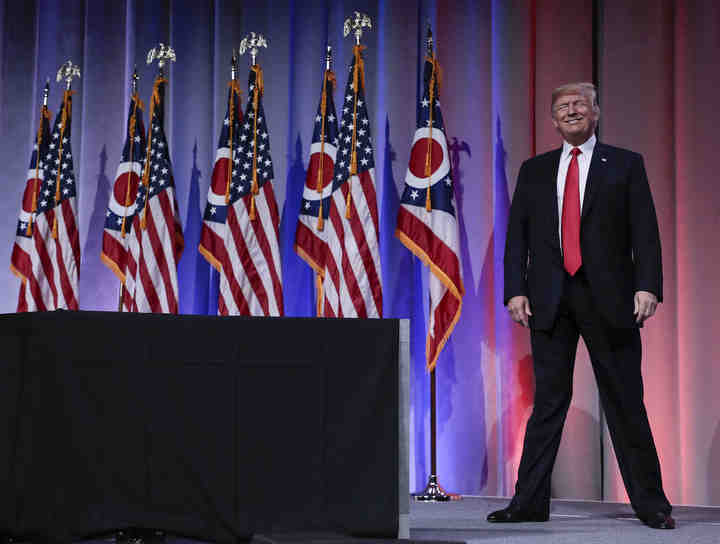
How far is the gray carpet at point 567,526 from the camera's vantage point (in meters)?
2.94

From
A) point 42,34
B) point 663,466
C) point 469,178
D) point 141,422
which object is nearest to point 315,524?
point 141,422

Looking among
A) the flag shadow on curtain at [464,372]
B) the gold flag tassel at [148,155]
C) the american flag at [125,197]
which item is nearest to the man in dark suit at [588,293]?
the flag shadow on curtain at [464,372]

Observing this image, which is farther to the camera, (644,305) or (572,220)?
Answer: (572,220)

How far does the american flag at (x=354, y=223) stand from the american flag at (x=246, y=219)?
392 mm

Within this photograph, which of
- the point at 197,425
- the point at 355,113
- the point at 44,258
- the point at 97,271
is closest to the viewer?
the point at 197,425

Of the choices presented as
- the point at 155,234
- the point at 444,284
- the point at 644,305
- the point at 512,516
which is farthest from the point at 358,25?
the point at 512,516

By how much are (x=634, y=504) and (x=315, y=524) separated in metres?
1.34

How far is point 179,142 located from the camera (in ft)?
19.2

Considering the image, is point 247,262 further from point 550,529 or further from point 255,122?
point 550,529

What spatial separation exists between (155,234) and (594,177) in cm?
279

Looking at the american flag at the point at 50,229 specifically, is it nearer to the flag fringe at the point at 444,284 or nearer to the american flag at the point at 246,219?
the american flag at the point at 246,219

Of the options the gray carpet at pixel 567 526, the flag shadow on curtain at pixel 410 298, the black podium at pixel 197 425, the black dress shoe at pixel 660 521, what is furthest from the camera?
the flag shadow on curtain at pixel 410 298

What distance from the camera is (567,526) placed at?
3322 mm

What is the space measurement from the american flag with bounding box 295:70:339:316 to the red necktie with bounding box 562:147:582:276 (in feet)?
6.01
